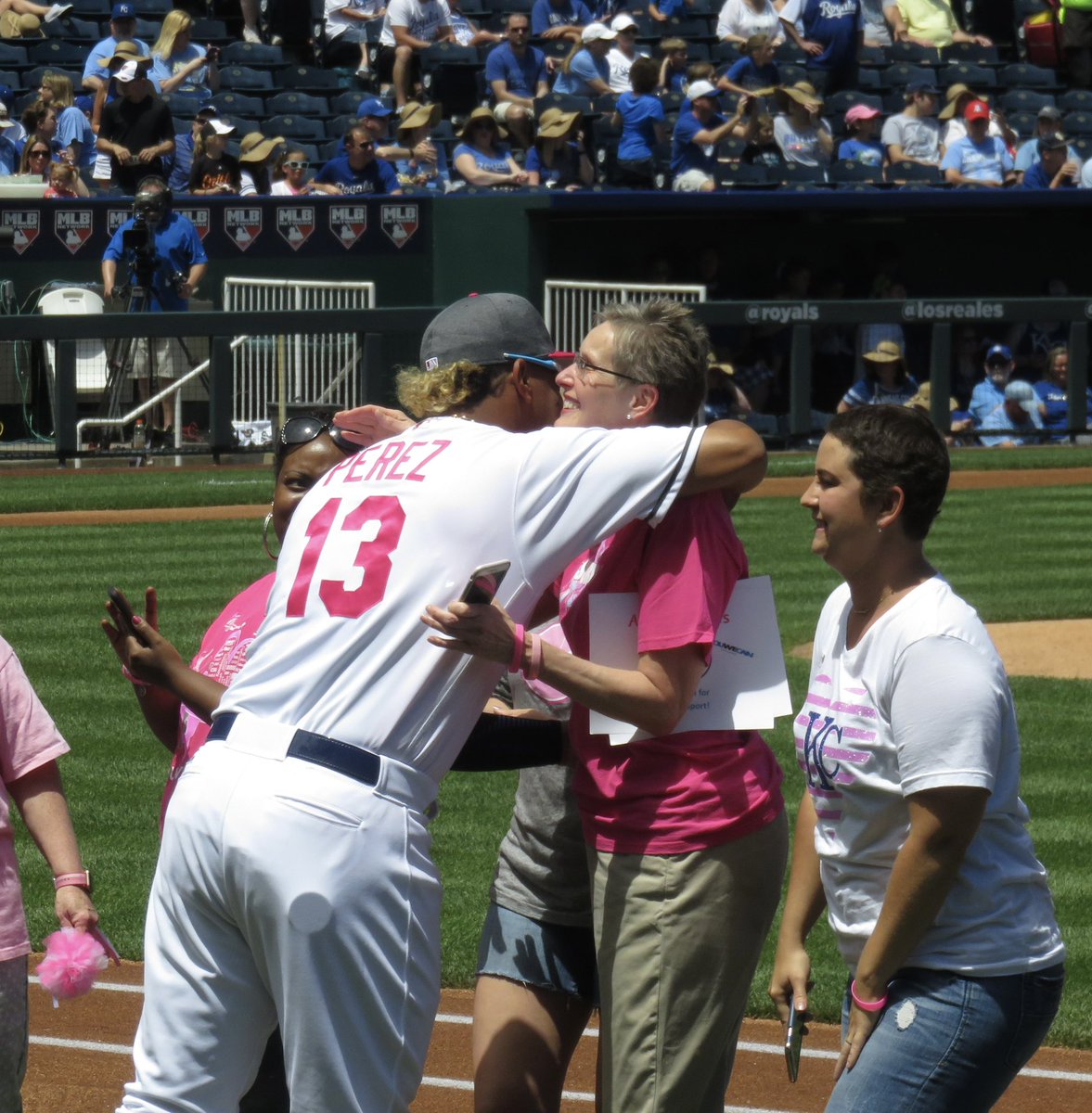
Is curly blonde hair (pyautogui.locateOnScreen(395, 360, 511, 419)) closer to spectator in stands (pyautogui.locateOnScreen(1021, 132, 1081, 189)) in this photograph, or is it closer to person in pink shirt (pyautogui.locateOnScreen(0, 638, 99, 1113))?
person in pink shirt (pyautogui.locateOnScreen(0, 638, 99, 1113))

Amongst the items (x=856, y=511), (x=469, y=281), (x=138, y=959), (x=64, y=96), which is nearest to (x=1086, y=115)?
(x=469, y=281)

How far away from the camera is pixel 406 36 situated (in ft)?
70.5

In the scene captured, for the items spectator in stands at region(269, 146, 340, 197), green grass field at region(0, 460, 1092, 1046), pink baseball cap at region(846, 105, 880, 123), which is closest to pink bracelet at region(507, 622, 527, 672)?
green grass field at region(0, 460, 1092, 1046)

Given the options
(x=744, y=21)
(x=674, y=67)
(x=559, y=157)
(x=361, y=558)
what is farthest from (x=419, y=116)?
(x=361, y=558)

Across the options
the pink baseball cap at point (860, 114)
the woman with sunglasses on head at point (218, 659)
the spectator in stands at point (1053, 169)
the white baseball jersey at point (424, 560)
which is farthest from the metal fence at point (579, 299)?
the white baseball jersey at point (424, 560)

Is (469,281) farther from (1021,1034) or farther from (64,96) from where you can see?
(1021,1034)

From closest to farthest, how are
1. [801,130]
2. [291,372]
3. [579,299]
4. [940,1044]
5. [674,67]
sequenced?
[940,1044] < [291,372] < [579,299] < [801,130] < [674,67]

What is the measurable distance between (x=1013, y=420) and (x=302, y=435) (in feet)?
52.6

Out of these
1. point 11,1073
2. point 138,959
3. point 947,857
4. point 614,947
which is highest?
point 947,857

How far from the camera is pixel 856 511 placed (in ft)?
10.4

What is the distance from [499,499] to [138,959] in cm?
352

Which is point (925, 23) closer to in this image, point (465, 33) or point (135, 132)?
point (465, 33)

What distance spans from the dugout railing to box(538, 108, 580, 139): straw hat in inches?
116

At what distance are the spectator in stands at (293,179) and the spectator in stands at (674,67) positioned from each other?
4437 mm
